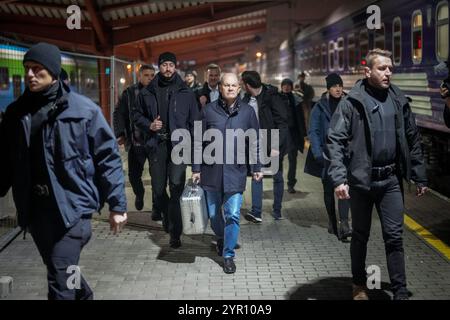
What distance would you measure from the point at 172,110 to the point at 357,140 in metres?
2.52

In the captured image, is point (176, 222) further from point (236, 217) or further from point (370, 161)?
point (370, 161)

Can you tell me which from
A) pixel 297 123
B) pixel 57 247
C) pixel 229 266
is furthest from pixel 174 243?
pixel 297 123

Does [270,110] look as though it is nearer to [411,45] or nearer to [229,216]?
[229,216]

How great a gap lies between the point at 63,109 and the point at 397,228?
2.66 m

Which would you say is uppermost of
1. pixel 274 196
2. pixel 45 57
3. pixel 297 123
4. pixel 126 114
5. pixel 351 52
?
pixel 351 52

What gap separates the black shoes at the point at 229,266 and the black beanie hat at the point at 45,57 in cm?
263

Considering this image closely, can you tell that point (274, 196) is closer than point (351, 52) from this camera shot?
Yes

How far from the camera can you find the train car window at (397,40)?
37.6ft

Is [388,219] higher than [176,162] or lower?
lower

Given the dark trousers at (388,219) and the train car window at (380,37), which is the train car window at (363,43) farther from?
the dark trousers at (388,219)

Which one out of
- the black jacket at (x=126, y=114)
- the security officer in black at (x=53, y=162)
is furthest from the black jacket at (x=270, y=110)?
the security officer in black at (x=53, y=162)

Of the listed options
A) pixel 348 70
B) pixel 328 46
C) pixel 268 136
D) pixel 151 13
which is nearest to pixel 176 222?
pixel 268 136

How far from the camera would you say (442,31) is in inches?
373

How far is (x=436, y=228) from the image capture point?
7516mm
